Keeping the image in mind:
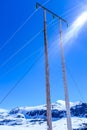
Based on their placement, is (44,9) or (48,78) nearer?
(48,78)

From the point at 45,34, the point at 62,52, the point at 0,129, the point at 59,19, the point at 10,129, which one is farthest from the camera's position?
the point at 59,19

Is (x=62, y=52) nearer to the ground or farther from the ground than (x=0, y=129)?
farther from the ground

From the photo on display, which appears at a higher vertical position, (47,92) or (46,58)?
(46,58)

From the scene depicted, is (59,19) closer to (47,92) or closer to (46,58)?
(46,58)

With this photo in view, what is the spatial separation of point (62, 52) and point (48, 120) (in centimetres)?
606

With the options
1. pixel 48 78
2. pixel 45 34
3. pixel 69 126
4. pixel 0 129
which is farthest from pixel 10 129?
pixel 45 34

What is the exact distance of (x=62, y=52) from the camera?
60.8 ft

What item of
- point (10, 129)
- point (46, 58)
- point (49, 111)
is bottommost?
point (10, 129)

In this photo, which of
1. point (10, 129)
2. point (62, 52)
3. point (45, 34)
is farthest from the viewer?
point (62, 52)

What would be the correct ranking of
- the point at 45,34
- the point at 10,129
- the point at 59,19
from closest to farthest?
1. the point at 10,129
2. the point at 45,34
3. the point at 59,19

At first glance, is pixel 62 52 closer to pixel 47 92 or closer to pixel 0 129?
pixel 47 92

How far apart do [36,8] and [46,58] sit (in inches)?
156

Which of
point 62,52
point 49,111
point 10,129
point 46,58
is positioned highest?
point 62,52

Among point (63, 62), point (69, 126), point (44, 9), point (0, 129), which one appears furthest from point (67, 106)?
point (44, 9)
